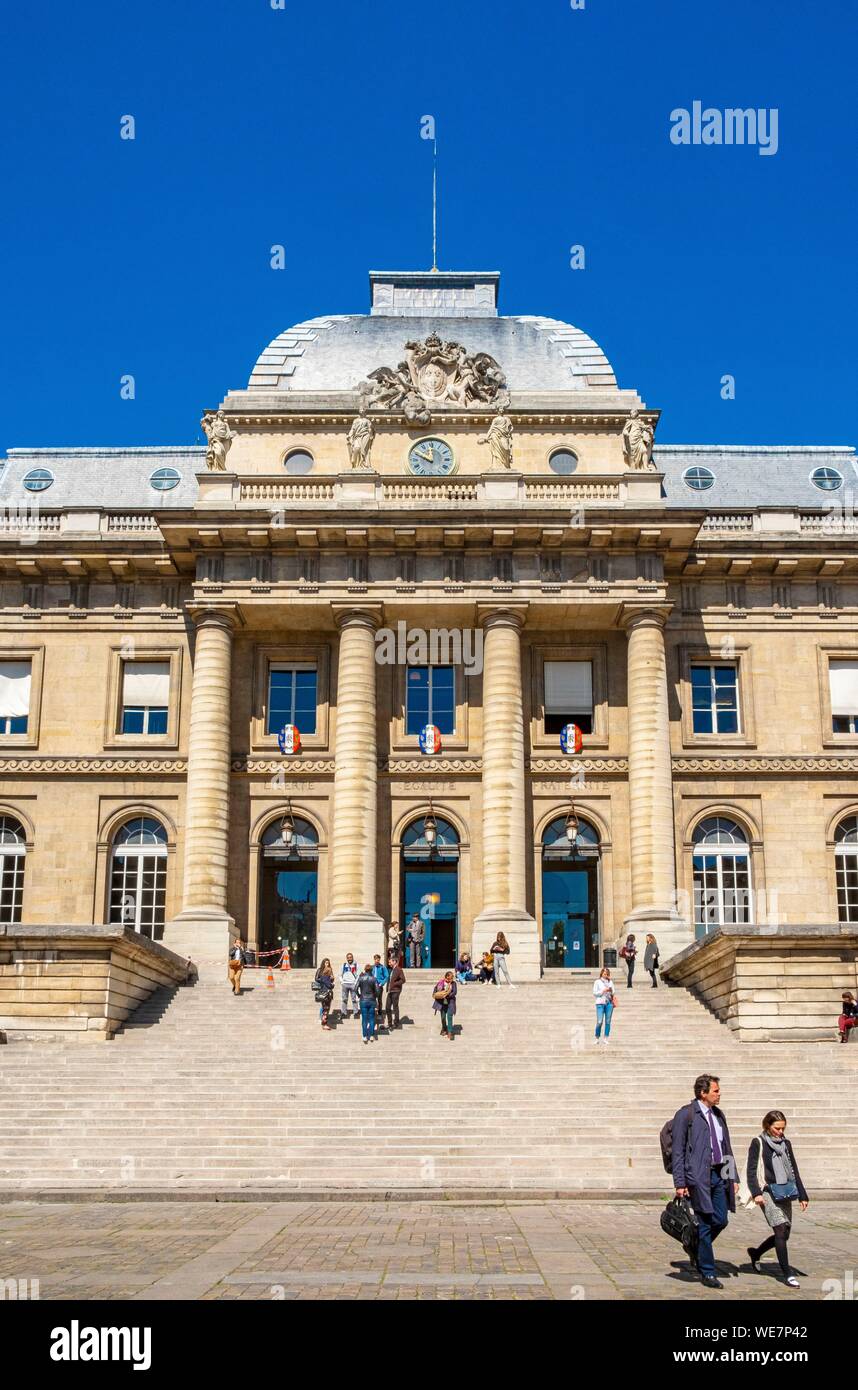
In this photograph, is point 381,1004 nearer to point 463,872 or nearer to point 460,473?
point 463,872

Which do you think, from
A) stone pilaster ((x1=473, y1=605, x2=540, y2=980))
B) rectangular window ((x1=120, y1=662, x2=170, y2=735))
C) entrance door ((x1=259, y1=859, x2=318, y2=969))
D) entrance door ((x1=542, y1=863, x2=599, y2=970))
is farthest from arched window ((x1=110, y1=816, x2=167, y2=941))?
entrance door ((x1=542, y1=863, x2=599, y2=970))

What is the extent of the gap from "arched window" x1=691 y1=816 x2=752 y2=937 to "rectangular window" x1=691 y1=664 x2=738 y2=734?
2.78 meters

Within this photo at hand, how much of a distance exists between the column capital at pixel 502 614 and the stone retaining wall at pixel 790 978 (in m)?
14.3

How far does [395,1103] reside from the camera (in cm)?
2583

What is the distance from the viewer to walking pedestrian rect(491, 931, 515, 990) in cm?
3669

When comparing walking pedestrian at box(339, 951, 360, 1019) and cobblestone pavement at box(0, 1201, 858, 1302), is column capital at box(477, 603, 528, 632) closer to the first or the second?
A: walking pedestrian at box(339, 951, 360, 1019)

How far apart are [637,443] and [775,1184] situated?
105ft

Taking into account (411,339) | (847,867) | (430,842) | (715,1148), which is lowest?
(715,1148)

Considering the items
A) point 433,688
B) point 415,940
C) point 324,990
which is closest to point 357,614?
point 433,688

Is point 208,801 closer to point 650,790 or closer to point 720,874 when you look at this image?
point 650,790

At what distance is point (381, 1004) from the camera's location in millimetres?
32406

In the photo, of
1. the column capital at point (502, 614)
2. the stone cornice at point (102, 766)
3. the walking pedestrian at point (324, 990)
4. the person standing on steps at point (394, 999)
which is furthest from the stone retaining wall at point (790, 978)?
the stone cornice at point (102, 766)

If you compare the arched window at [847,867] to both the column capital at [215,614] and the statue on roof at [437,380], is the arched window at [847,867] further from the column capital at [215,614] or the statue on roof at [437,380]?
the column capital at [215,614]
